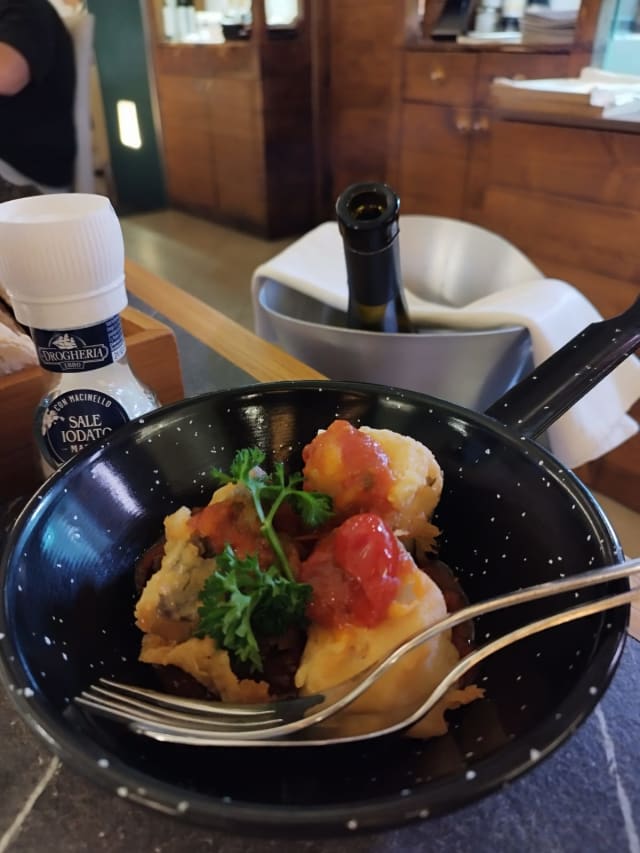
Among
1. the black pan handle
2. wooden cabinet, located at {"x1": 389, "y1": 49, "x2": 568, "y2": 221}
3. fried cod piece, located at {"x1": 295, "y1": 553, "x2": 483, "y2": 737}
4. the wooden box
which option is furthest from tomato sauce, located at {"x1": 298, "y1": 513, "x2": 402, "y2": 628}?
wooden cabinet, located at {"x1": 389, "y1": 49, "x2": 568, "y2": 221}

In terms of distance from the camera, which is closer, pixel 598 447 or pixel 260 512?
pixel 260 512

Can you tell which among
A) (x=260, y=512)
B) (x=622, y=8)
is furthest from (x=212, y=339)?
(x=622, y=8)

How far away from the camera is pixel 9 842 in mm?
301

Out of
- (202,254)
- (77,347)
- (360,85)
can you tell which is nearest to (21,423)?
(77,347)

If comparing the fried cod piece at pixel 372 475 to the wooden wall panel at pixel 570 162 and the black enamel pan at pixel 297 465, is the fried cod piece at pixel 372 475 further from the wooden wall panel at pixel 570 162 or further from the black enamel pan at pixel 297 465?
the wooden wall panel at pixel 570 162

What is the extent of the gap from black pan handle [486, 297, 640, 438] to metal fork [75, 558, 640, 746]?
13cm

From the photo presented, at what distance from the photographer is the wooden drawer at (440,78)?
201 cm

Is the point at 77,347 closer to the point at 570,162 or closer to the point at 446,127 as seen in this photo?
the point at 570,162

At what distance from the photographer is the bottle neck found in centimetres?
39

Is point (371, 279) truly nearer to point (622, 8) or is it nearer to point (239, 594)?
point (239, 594)

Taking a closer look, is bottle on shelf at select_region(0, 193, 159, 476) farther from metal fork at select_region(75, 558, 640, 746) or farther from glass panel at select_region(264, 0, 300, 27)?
glass panel at select_region(264, 0, 300, 27)

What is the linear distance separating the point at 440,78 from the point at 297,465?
78.0 inches

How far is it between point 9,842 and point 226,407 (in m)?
0.25

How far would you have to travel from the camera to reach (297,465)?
0.45 metres
